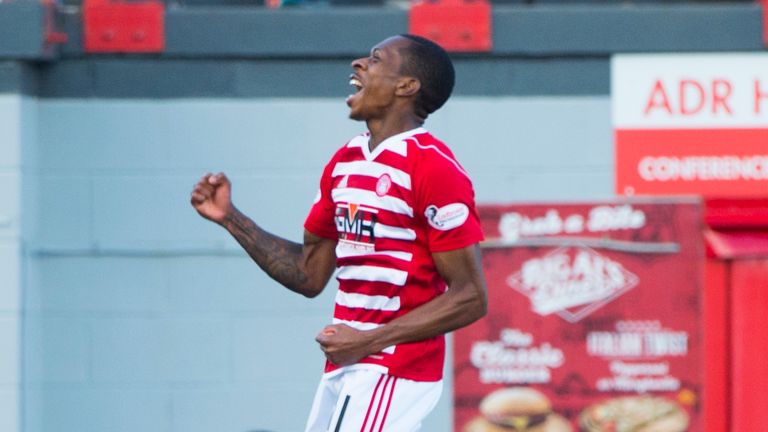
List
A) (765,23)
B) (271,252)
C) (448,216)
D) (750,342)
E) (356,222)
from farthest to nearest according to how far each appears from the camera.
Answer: (765,23)
(750,342)
(271,252)
(356,222)
(448,216)

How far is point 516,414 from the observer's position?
5.93m

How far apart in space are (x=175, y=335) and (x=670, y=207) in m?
2.17

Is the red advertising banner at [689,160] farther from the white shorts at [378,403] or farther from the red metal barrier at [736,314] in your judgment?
the white shorts at [378,403]

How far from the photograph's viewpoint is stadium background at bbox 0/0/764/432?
19.9 ft

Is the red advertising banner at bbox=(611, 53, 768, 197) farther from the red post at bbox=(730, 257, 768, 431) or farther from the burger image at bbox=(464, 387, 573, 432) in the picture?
the burger image at bbox=(464, 387, 573, 432)

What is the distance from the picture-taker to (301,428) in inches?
240

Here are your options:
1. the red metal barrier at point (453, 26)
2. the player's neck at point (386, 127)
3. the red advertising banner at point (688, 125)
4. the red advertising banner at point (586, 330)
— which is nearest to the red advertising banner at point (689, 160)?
the red advertising banner at point (688, 125)

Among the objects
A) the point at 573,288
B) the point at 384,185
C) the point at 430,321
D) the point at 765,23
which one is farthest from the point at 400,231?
the point at 765,23

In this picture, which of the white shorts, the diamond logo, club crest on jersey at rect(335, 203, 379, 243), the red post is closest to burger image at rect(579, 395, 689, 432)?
the red post

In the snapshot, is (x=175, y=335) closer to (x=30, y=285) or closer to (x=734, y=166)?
(x=30, y=285)

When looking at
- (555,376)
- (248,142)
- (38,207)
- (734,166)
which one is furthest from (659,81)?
(38,207)

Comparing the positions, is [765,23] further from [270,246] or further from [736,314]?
[270,246]

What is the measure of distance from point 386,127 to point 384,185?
0.61ft

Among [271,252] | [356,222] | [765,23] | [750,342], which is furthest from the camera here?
[765,23]
